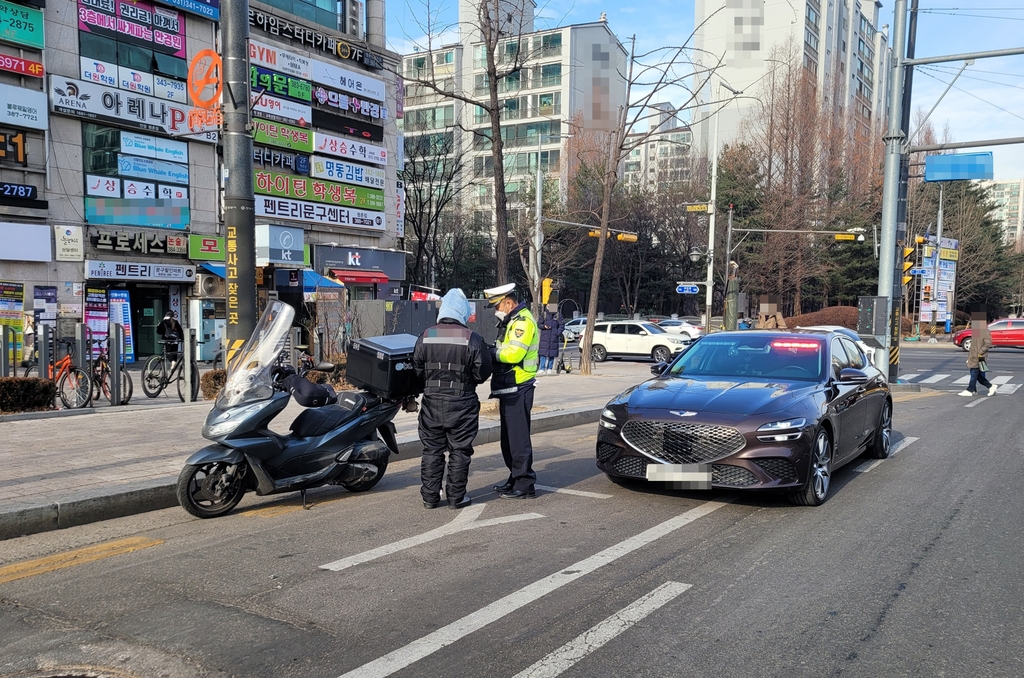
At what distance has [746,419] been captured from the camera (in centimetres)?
639

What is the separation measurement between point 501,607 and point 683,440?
2.70 m

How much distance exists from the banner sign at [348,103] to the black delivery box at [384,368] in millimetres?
24462

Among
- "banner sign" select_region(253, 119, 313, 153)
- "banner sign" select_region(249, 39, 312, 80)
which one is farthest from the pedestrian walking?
"banner sign" select_region(249, 39, 312, 80)

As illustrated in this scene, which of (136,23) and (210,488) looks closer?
(210,488)

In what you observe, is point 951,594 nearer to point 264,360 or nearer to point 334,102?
point 264,360

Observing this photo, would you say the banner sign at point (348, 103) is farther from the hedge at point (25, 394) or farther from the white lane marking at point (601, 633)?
the white lane marking at point (601, 633)

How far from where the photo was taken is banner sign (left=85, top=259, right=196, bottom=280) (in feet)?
69.9

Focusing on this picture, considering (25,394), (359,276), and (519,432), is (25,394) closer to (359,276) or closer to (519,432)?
(519,432)

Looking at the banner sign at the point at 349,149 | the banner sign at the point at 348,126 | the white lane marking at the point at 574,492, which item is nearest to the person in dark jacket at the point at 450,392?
the white lane marking at the point at 574,492

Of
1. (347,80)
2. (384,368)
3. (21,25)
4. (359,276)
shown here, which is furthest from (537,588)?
(347,80)

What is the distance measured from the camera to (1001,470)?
8.46 metres

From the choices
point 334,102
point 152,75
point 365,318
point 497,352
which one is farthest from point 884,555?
point 334,102

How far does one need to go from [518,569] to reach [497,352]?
2288mm

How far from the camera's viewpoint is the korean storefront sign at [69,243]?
20.5 m
